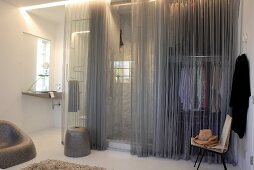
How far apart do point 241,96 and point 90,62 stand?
250 centimetres

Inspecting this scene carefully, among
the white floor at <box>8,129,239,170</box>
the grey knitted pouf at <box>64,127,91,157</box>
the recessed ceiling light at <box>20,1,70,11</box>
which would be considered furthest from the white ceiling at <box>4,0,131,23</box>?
the white floor at <box>8,129,239,170</box>

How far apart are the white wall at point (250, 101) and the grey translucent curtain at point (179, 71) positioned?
0.25 m

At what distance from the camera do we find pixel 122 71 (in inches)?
156

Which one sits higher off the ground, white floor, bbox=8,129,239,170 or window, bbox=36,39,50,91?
window, bbox=36,39,50,91

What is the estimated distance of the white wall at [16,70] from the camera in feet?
14.3

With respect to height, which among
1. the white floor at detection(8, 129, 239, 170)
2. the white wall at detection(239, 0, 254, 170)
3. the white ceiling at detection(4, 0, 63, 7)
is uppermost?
the white ceiling at detection(4, 0, 63, 7)

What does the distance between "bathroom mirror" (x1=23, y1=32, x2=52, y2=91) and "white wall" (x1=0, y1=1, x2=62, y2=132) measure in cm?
14

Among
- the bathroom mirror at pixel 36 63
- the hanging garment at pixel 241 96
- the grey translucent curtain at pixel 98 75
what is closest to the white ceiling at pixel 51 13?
the bathroom mirror at pixel 36 63

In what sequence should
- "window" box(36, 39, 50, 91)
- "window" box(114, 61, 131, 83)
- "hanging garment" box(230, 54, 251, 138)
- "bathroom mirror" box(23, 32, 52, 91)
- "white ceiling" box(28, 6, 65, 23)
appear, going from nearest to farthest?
"hanging garment" box(230, 54, 251, 138), "window" box(114, 61, 131, 83), "white ceiling" box(28, 6, 65, 23), "bathroom mirror" box(23, 32, 52, 91), "window" box(36, 39, 50, 91)

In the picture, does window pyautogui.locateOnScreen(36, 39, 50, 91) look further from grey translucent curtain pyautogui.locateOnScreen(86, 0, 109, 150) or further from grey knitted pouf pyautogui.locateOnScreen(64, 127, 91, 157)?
grey knitted pouf pyautogui.locateOnScreen(64, 127, 91, 157)

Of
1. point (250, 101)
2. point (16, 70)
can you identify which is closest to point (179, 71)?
point (250, 101)

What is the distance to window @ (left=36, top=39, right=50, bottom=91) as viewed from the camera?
538 centimetres

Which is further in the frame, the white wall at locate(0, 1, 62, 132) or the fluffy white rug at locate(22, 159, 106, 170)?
the white wall at locate(0, 1, 62, 132)

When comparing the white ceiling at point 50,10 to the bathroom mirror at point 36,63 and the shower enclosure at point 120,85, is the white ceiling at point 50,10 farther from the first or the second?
the bathroom mirror at point 36,63
